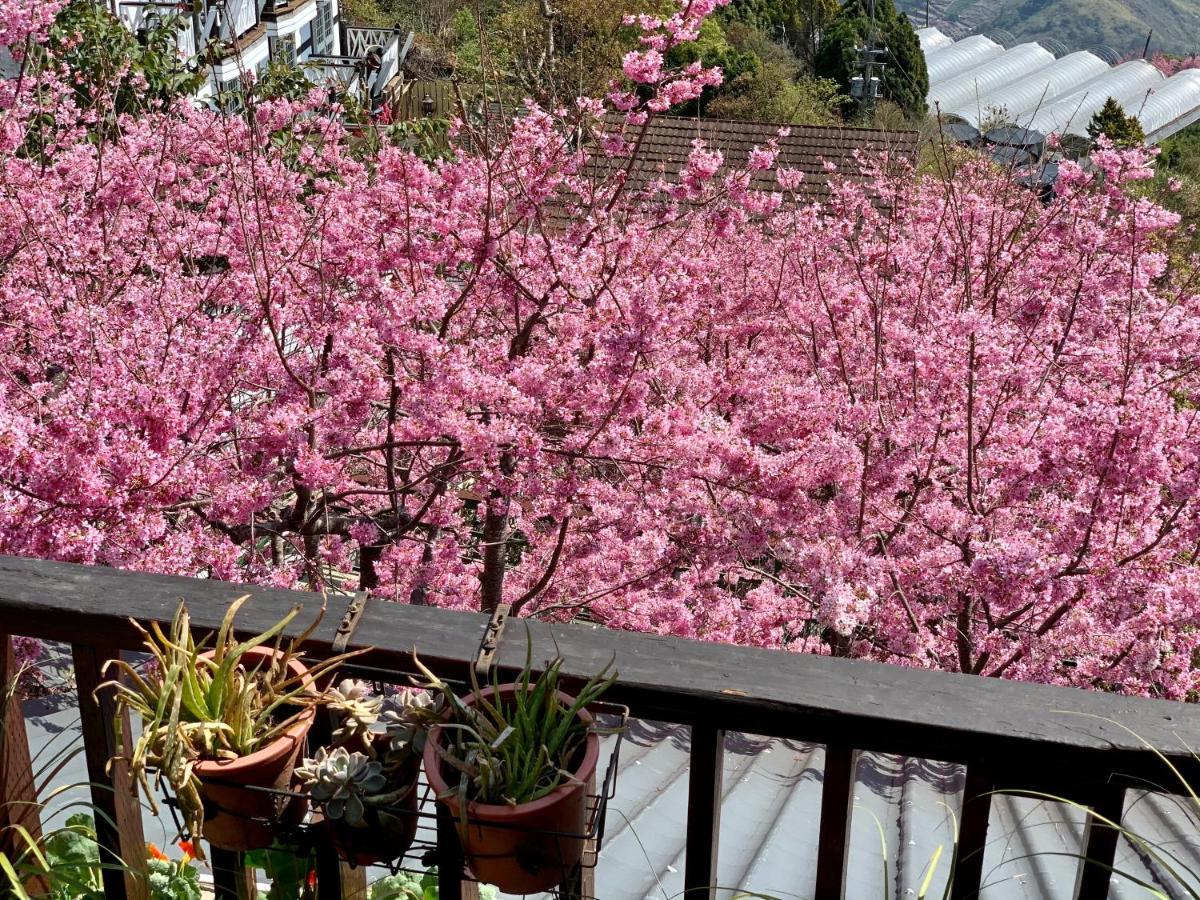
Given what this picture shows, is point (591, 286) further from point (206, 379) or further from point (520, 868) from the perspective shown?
point (520, 868)

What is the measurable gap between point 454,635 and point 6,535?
306 cm

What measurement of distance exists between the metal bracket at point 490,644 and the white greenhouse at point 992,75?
4429 centimetres

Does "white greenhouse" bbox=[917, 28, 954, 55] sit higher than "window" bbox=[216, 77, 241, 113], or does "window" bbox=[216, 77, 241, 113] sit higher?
"white greenhouse" bbox=[917, 28, 954, 55]

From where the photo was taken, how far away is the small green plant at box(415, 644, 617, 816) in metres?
1.30

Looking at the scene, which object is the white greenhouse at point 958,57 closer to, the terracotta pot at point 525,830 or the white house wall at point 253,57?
the white house wall at point 253,57

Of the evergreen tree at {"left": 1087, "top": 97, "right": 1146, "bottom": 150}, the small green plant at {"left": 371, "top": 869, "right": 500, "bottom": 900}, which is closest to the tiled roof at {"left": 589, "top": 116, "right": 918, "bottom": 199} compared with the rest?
the small green plant at {"left": 371, "top": 869, "right": 500, "bottom": 900}

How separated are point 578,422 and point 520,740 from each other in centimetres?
402

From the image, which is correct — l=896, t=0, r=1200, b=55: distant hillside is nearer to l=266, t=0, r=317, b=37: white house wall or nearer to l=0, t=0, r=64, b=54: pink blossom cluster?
l=266, t=0, r=317, b=37: white house wall

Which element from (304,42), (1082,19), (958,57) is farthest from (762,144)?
(1082,19)

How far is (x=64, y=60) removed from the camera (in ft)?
29.9

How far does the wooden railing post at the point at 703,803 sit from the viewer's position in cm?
137

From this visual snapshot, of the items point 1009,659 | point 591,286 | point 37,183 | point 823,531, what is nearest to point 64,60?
point 37,183

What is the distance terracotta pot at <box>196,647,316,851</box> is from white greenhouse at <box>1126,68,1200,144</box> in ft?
159

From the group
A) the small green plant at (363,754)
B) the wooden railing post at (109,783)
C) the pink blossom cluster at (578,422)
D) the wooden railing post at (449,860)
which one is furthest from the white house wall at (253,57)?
the wooden railing post at (449,860)
